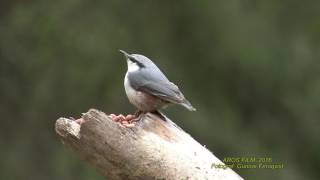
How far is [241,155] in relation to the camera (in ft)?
34.7

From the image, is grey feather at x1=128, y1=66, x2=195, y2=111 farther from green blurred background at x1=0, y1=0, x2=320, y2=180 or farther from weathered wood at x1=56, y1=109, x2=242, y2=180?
green blurred background at x1=0, y1=0, x2=320, y2=180

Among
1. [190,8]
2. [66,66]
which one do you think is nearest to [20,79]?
[66,66]

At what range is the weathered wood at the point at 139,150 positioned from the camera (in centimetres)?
479

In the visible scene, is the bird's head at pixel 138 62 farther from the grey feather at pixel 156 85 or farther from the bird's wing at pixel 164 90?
the bird's wing at pixel 164 90

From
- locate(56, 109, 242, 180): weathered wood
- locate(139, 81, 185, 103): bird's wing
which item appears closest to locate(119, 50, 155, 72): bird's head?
locate(139, 81, 185, 103): bird's wing

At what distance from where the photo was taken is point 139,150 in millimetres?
4832

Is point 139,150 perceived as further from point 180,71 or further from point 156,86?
point 180,71

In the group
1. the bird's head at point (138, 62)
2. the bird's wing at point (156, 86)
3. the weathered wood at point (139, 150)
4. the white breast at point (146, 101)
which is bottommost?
the weathered wood at point (139, 150)

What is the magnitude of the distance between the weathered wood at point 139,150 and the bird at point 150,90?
0.40 metres

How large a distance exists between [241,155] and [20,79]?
110 inches

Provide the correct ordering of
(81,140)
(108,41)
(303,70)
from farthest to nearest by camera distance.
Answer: (303,70) < (108,41) < (81,140)

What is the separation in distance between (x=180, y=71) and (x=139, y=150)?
228 inches

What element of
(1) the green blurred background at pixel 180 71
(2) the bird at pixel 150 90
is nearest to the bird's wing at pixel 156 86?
(2) the bird at pixel 150 90

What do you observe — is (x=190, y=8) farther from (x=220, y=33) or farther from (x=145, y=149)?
(x=145, y=149)
